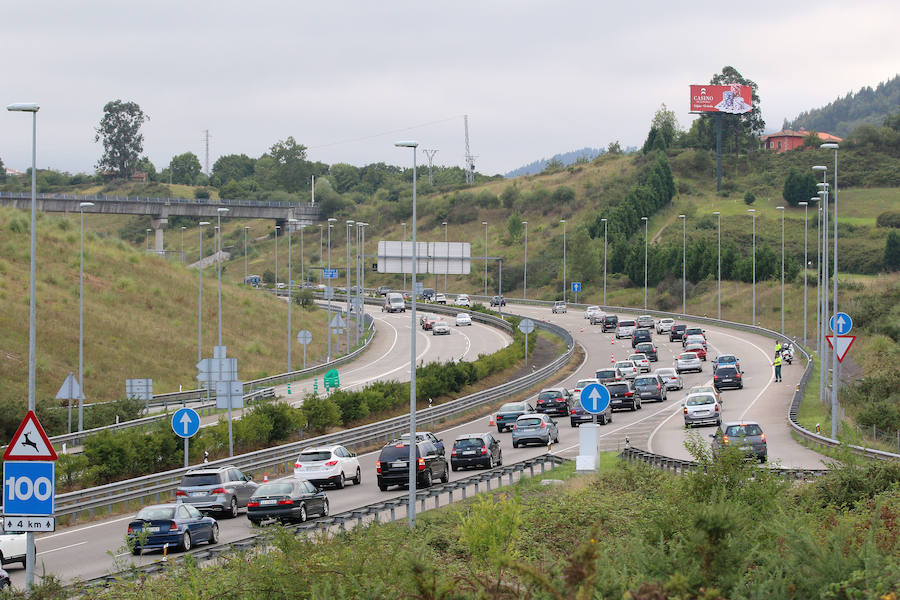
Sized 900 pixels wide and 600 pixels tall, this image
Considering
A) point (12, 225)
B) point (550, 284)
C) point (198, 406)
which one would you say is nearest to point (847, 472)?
point (198, 406)

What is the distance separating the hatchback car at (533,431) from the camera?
39.1m

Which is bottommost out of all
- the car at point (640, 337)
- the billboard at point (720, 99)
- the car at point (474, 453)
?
the car at point (474, 453)

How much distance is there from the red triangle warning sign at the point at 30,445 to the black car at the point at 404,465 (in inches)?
707

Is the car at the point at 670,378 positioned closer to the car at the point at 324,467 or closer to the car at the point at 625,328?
the car at the point at 625,328

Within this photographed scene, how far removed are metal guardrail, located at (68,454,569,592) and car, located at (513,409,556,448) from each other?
6084 mm

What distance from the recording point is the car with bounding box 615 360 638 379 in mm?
54938

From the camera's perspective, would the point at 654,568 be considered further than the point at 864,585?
Yes

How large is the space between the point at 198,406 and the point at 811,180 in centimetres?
10408

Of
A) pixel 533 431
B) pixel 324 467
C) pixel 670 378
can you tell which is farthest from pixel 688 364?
pixel 324 467

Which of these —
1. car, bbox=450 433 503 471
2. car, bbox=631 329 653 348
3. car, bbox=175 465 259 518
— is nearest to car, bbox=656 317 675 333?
car, bbox=631 329 653 348

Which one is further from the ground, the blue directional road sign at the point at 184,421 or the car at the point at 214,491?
the blue directional road sign at the point at 184,421

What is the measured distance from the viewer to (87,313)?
68875mm

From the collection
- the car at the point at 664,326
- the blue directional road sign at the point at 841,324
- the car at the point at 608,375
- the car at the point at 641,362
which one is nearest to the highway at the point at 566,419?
the car at the point at 664,326

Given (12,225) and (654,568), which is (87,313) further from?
(654,568)
